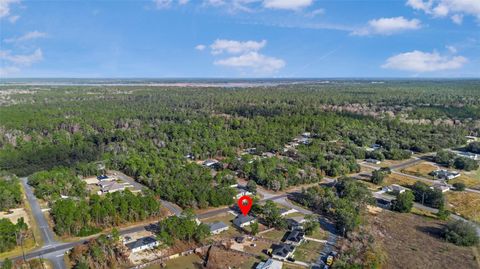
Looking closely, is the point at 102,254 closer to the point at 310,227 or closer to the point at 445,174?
the point at 310,227

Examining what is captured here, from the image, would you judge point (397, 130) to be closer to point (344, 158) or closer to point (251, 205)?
point (344, 158)

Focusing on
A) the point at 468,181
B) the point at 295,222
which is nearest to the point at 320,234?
the point at 295,222

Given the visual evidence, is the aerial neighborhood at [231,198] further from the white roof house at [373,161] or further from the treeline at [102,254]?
the white roof house at [373,161]

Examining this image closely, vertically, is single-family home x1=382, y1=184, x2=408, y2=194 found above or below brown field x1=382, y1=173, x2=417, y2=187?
above

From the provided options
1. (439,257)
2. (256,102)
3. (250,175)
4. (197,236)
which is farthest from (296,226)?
(256,102)

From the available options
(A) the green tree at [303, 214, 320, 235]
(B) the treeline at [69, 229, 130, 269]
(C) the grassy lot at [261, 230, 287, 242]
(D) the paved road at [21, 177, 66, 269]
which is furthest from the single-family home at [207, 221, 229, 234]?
(D) the paved road at [21, 177, 66, 269]

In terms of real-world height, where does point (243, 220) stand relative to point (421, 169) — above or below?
above

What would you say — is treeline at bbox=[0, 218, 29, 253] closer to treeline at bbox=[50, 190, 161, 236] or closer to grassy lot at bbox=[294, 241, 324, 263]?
treeline at bbox=[50, 190, 161, 236]
